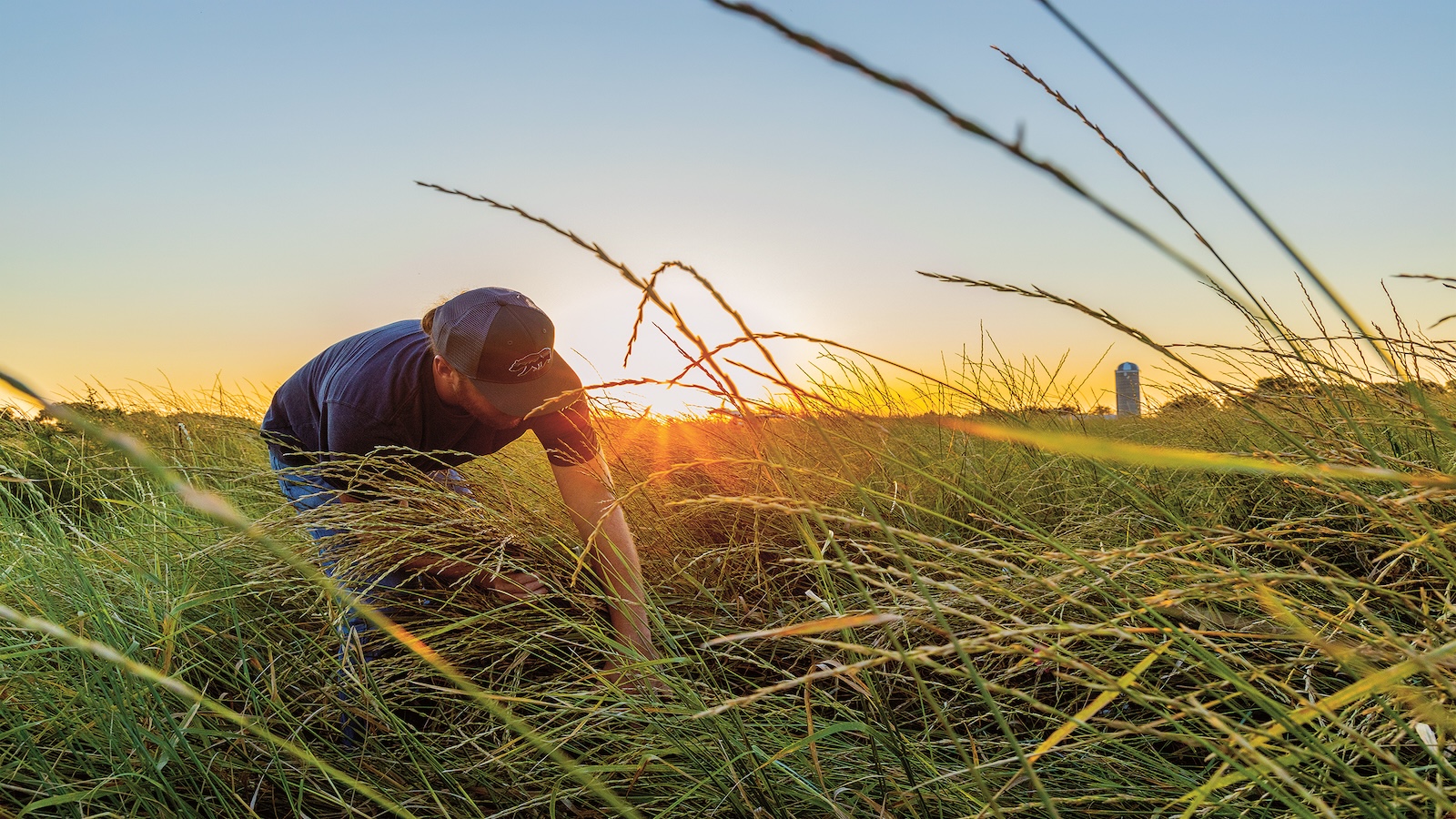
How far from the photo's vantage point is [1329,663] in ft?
4.32

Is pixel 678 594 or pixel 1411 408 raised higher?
pixel 1411 408

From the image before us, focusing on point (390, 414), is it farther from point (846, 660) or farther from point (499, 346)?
point (846, 660)

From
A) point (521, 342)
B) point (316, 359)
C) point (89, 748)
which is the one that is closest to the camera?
point (89, 748)

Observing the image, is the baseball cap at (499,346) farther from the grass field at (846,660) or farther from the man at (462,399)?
the grass field at (846,660)

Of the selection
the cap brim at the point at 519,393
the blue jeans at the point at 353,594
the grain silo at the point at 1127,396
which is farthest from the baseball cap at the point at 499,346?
the grain silo at the point at 1127,396

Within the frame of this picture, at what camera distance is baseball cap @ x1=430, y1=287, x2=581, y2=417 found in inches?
86.7

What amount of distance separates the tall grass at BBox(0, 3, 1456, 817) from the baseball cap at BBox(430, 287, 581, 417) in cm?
30

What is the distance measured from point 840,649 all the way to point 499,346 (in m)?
1.45

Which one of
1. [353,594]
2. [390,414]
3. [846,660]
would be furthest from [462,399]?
[846,660]

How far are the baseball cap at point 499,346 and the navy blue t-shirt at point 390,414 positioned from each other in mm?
106

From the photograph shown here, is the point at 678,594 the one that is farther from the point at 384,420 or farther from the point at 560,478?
the point at 384,420

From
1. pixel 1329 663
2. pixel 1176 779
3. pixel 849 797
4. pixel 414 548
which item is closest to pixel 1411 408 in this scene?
pixel 1329 663

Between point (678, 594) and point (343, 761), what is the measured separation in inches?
35.2

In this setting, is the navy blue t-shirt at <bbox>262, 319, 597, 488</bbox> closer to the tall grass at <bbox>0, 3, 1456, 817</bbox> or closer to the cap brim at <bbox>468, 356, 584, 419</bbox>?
the cap brim at <bbox>468, 356, 584, 419</bbox>
